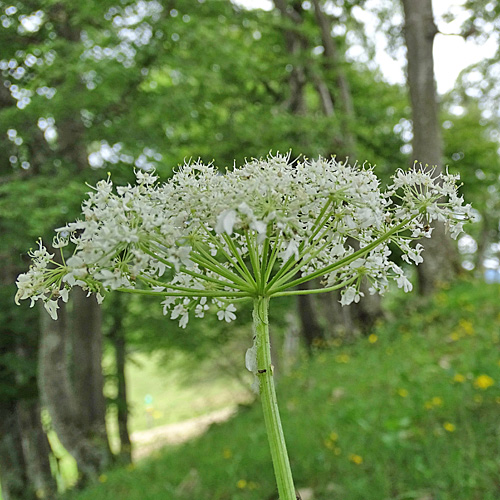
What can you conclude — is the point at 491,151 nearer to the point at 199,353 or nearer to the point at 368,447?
the point at 199,353

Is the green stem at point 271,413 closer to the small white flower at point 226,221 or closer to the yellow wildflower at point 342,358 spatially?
the small white flower at point 226,221

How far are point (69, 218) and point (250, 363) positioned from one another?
17.4 ft

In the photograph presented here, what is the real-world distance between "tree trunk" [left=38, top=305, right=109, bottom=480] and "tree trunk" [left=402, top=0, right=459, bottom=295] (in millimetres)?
6231

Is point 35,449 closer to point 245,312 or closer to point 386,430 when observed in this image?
point 245,312

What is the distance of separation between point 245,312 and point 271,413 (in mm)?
11667

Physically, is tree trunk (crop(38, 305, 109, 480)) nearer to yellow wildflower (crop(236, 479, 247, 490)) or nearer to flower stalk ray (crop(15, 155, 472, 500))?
yellow wildflower (crop(236, 479, 247, 490))

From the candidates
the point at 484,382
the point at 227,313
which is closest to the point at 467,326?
the point at 484,382

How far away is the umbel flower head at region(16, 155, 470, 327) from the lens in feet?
3.70

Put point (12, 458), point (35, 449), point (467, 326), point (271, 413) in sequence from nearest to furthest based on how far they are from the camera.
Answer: point (271, 413)
point (467, 326)
point (12, 458)
point (35, 449)

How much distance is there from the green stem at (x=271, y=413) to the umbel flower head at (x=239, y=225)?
10 centimetres

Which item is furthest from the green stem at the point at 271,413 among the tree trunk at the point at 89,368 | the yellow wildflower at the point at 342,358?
the tree trunk at the point at 89,368

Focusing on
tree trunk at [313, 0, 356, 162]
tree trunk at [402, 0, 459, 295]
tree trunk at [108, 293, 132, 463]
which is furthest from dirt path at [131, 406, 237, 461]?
tree trunk at [313, 0, 356, 162]

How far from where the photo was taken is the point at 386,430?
15.1ft

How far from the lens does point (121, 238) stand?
110 centimetres
